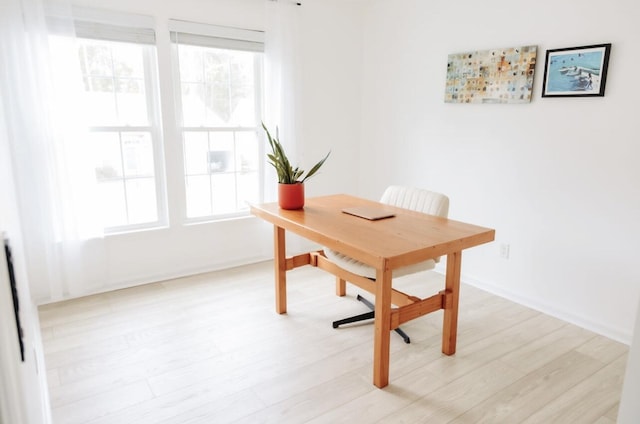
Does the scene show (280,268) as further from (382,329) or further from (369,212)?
(382,329)

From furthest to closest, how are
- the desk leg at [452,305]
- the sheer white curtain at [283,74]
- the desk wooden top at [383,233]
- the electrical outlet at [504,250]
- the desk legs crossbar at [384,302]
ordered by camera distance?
the sheer white curtain at [283,74]
the electrical outlet at [504,250]
the desk leg at [452,305]
the desk legs crossbar at [384,302]
the desk wooden top at [383,233]

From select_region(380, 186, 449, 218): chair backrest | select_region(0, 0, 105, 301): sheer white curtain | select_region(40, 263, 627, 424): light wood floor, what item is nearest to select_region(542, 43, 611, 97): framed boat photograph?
select_region(380, 186, 449, 218): chair backrest

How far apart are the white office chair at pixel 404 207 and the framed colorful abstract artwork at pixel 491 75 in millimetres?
1050

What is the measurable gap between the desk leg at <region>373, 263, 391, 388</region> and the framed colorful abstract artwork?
187 cm

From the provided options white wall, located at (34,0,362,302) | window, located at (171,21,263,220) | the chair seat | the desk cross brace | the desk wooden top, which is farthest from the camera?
window, located at (171,21,263,220)

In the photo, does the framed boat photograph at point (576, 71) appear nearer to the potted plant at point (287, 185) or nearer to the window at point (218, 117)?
the potted plant at point (287, 185)

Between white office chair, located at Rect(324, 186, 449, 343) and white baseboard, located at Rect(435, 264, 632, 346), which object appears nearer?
white office chair, located at Rect(324, 186, 449, 343)

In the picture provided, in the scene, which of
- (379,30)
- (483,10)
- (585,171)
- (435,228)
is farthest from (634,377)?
(379,30)

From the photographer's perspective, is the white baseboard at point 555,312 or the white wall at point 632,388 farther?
the white baseboard at point 555,312

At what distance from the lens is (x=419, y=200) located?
8.95 feet

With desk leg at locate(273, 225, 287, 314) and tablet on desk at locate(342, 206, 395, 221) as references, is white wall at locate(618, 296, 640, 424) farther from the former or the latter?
desk leg at locate(273, 225, 287, 314)

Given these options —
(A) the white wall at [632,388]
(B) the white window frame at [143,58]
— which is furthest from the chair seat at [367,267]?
(B) the white window frame at [143,58]

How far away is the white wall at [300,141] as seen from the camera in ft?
10.9

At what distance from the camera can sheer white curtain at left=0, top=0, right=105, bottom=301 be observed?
2662 mm
